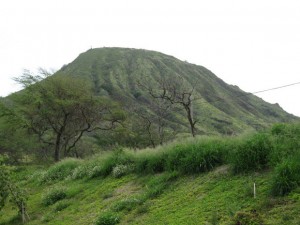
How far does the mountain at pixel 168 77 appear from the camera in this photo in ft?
388

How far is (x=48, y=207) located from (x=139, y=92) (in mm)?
116044

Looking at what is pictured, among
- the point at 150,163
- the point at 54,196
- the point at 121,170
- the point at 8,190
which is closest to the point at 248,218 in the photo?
the point at 150,163

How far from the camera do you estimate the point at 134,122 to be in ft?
171

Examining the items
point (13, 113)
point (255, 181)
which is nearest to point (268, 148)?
point (255, 181)

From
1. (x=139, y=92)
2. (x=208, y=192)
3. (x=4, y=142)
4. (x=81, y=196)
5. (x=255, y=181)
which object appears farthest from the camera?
(x=139, y=92)

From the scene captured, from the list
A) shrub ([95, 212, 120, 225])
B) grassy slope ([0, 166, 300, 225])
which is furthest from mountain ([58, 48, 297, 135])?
shrub ([95, 212, 120, 225])

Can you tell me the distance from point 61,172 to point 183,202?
10875 millimetres

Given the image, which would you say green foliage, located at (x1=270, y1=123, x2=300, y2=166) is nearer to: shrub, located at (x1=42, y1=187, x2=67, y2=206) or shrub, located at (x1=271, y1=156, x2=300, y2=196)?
shrub, located at (x1=271, y1=156, x2=300, y2=196)

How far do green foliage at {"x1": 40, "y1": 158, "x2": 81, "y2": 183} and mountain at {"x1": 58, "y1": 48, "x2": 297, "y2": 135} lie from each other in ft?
279

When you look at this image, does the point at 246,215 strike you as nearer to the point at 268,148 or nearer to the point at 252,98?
the point at 268,148

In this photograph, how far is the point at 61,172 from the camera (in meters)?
17.0

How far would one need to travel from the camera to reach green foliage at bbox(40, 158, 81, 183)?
649 inches

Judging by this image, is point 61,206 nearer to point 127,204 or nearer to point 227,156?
point 127,204

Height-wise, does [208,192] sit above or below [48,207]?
above
